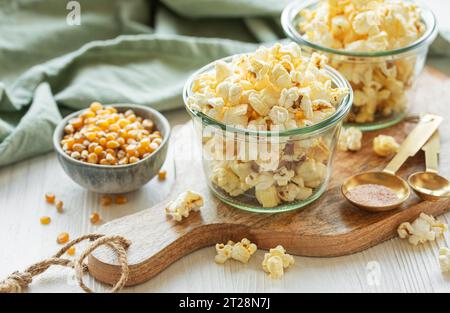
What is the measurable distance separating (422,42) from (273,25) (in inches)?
33.0

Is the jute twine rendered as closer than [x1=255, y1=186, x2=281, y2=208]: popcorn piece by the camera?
Yes

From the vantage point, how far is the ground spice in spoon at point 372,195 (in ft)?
6.14

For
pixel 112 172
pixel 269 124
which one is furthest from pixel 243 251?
pixel 112 172

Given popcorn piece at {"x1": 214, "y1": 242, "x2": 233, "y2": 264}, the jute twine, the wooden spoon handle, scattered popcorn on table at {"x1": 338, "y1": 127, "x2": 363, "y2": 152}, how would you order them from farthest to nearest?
1. scattered popcorn on table at {"x1": 338, "y1": 127, "x2": 363, "y2": 152}
2. the wooden spoon handle
3. popcorn piece at {"x1": 214, "y1": 242, "x2": 233, "y2": 264}
4. the jute twine

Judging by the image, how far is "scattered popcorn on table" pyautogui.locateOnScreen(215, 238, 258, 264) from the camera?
1772 millimetres

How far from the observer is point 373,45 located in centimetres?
204

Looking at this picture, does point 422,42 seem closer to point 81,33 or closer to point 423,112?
point 423,112

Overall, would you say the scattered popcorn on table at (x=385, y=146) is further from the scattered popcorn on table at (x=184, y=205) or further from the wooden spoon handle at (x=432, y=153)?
the scattered popcorn on table at (x=184, y=205)

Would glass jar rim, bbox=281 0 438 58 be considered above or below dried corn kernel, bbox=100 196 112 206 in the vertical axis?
above

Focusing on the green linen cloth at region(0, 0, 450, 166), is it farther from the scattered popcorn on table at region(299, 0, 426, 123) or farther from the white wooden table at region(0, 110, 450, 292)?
the scattered popcorn on table at region(299, 0, 426, 123)

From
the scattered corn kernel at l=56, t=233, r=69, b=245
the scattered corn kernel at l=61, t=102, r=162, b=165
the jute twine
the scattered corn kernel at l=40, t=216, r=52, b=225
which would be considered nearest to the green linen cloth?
the scattered corn kernel at l=61, t=102, r=162, b=165

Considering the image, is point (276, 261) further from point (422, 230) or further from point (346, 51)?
point (346, 51)

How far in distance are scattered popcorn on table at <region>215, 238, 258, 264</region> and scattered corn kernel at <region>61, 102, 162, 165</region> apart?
401 millimetres

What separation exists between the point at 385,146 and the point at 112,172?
0.81 metres
